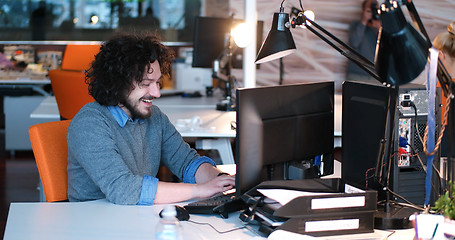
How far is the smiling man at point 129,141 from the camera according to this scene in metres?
2.01

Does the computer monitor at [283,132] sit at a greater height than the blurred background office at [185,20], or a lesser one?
lesser

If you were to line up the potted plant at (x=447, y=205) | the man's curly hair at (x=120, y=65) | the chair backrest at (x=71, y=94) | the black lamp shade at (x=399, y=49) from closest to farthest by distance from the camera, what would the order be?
1. the black lamp shade at (x=399, y=49)
2. the potted plant at (x=447, y=205)
3. the man's curly hair at (x=120, y=65)
4. the chair backrest at (x=71, y=94)

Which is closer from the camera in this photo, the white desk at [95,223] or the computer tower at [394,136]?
the white desk at [95,223]

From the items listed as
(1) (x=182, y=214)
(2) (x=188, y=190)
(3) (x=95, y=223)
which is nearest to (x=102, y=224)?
(3) (x=95, y=223)

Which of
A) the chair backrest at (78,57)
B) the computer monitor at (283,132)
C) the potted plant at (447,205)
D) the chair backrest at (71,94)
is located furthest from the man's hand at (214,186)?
the chair backrest at (78,57)

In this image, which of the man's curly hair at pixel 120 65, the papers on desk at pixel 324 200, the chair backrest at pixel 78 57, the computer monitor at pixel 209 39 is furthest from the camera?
the chair backrest at pixel 78 57

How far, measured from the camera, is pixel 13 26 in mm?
7801

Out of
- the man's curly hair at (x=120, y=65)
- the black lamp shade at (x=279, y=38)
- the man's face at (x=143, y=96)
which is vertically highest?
the black lamp shade at (x=279, y=38)

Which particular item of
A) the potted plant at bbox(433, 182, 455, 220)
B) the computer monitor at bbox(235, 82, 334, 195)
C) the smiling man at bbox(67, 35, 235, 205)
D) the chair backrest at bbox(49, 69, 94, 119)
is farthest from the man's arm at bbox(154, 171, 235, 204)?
the chair backrest at bbox(49, 69, 94, 119)

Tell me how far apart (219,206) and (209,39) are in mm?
2709

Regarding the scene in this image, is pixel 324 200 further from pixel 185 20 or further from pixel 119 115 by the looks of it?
pixel 185 20

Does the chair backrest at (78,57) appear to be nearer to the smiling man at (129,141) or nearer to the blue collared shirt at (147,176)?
the smiling man at (129,141)

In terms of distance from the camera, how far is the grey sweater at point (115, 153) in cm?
200

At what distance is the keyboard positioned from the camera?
1886 millimetres
